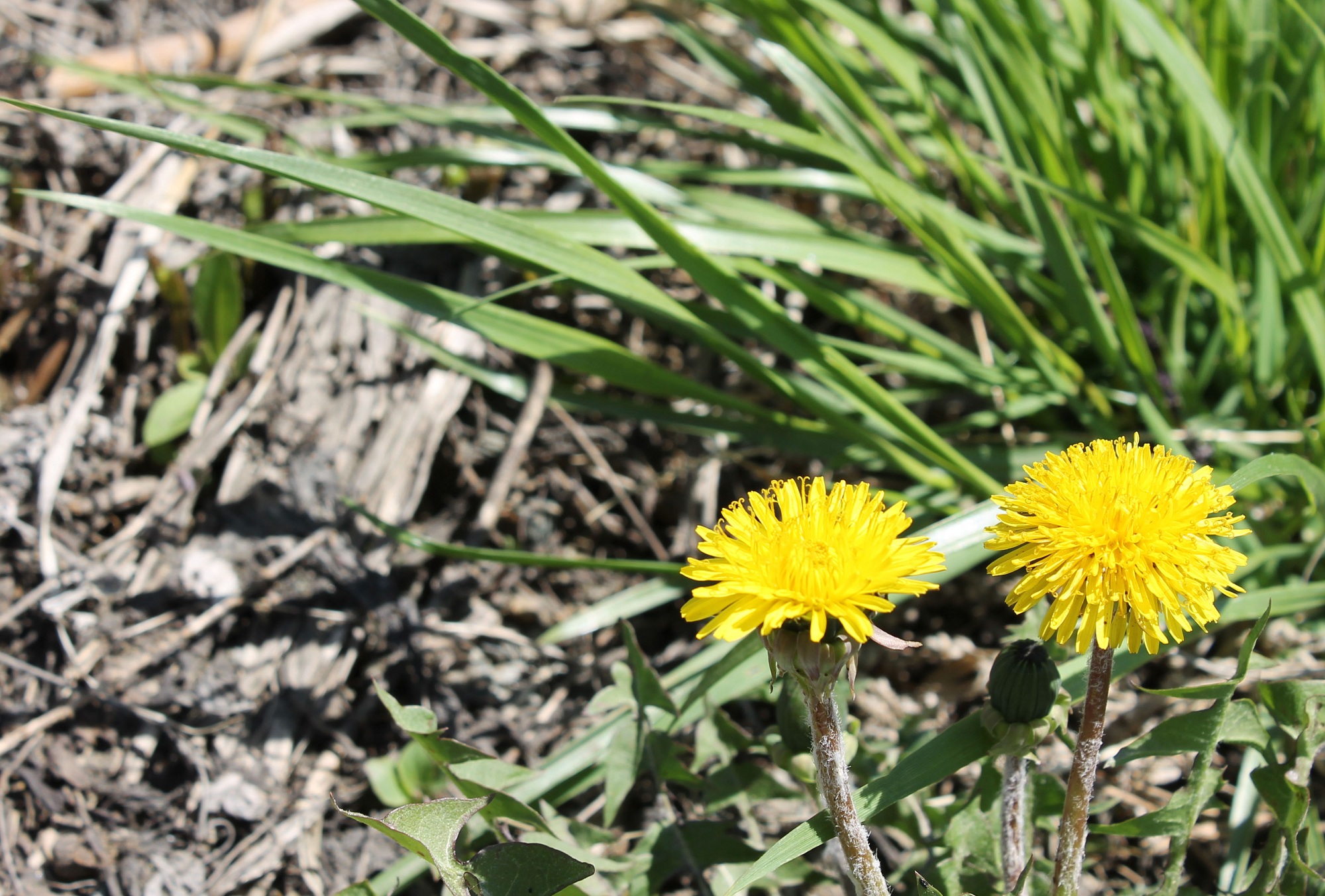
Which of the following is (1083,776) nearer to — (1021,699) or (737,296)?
(1021,699)

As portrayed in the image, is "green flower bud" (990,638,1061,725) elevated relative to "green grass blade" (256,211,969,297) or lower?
lower

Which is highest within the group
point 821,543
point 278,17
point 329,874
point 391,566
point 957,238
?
point 278,17

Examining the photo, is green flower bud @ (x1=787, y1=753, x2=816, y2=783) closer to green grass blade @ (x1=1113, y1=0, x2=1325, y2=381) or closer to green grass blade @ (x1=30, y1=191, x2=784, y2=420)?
green grass blade @ (x1=30, y1=191, x2=784, y2=420)

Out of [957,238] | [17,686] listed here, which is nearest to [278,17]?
[17,686]

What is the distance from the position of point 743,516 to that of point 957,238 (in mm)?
938

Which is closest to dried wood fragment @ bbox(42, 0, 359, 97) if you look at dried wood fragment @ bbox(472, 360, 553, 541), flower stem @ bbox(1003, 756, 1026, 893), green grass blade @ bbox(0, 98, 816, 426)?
green grass blade @ bbox(0, 98, 816, 426)

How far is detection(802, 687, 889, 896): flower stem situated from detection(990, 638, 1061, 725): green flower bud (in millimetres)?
188

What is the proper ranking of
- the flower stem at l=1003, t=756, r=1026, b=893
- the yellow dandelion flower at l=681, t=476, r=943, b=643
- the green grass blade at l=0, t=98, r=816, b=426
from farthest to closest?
1. the green grass blade at l=0, t=98, r=816, b=426
2. the flower stem at l=1003, t=756, r=1026, b=893
3. the yellow dandelion flower at l=681, t=476, r=943, b=643

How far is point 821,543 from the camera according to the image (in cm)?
92

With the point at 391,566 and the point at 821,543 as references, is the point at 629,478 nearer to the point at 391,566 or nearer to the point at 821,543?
the point at 391,566

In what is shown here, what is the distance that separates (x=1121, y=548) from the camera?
0.92 m

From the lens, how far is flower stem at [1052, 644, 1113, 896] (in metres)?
0.98

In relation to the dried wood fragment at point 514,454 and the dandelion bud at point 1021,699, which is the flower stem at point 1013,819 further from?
the dried wood fragment at point 514,454

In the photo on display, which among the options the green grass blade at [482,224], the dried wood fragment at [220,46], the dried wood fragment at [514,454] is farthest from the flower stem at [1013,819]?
the dried wood fragment at [220,46]
